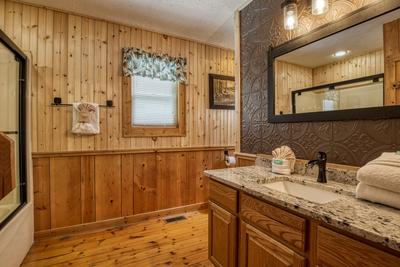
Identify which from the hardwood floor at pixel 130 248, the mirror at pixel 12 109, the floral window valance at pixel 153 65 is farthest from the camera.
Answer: the floral window valance at pixel 153 65

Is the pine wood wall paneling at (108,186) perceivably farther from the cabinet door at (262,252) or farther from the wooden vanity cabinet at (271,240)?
the cabinet door at (262,252)

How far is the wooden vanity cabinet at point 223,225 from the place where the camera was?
4.53 feet

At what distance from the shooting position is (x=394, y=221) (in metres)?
0.75

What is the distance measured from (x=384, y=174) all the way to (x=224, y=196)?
2.92ft

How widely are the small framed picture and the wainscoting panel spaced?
0.72m

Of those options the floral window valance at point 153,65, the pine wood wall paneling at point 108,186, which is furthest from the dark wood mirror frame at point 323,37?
the pine wood wall paneling at point 108,186

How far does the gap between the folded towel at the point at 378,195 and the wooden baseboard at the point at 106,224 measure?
234 cm

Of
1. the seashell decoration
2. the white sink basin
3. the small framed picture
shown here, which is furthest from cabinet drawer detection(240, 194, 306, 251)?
the small framed picture

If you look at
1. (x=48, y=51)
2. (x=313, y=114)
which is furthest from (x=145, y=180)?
(x=313, y=114)

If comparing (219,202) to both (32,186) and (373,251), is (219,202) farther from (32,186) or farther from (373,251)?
(32,186)

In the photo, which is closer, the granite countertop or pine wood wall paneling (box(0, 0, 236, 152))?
the granite countertop

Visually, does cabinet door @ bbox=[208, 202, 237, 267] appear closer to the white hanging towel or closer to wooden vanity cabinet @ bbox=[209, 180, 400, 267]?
wooden vanity cabinet @ bbox=[209, 180, 400, 267]

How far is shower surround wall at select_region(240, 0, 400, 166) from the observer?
1.20 meters

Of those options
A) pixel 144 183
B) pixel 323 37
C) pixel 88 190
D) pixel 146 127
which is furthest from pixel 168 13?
pixel 88 190
